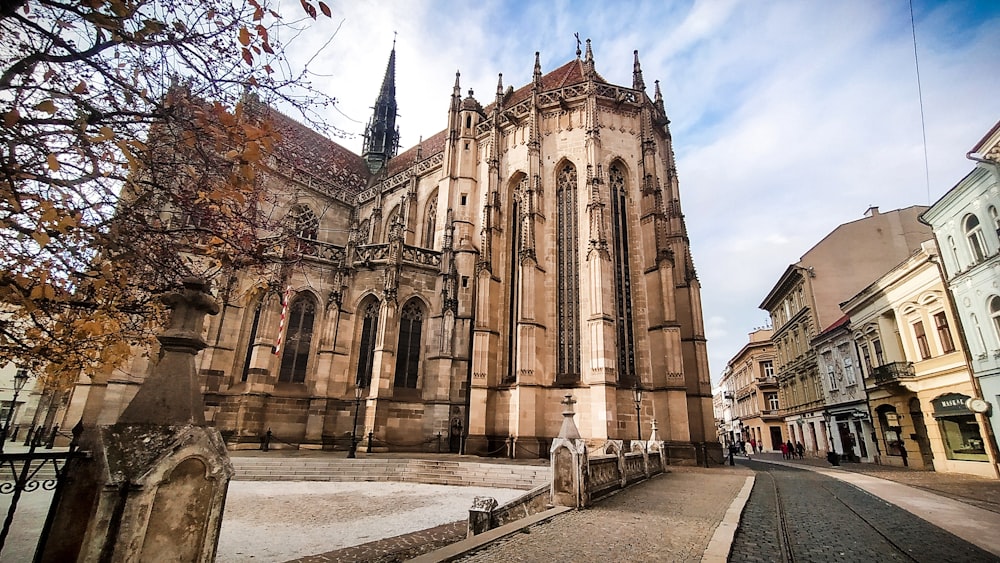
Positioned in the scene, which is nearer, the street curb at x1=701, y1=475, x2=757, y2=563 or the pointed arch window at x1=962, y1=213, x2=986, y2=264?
the street curb at x1=701, y1=475, x2=757, y2=563

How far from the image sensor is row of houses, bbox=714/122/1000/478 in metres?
15.2

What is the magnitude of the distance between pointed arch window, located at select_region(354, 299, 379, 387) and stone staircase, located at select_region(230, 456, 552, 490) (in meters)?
5.53

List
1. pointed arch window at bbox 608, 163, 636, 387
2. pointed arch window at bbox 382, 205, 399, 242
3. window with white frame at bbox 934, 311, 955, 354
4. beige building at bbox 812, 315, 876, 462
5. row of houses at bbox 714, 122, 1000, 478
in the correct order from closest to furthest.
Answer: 1. row of houses at bbox 714, 122, 1000, 478
2. window with white frame at bbox 934, 311, 955, 354
3. pointed arch window at bbox 608, 163, 636, 387
4. beige building at bbox 812, 315, 876, 462
5. pointed arch window at bbox 382, 205, 399, 242

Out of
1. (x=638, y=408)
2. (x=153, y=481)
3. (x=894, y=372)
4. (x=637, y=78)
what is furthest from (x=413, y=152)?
(x=153, y=481)

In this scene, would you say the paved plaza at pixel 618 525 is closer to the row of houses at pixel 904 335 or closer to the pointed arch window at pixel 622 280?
the row of houses at pixel 904 335

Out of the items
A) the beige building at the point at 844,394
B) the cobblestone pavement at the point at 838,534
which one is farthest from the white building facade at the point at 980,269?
the cobblestone pavement at the point at 838,534

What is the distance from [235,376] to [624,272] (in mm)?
16564

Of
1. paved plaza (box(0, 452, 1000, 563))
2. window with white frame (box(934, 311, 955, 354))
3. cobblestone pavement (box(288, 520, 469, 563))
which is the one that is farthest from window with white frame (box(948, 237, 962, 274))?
cobblestone pavement (box(288, 520, 469, 563))

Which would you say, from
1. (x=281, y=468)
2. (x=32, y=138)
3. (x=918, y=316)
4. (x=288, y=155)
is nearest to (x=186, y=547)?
(x=32, y=138)

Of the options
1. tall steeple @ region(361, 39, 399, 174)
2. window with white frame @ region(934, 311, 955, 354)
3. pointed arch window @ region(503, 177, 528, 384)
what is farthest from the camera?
tall steeple @ region(361, 39, 399, 174)

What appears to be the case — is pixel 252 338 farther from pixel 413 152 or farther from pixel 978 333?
pixel 978 333

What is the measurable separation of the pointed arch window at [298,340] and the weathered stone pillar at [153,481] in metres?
17.0

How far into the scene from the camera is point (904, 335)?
1939 cm

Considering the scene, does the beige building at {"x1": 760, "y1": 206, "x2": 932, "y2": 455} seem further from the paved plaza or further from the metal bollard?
the metal bollard
